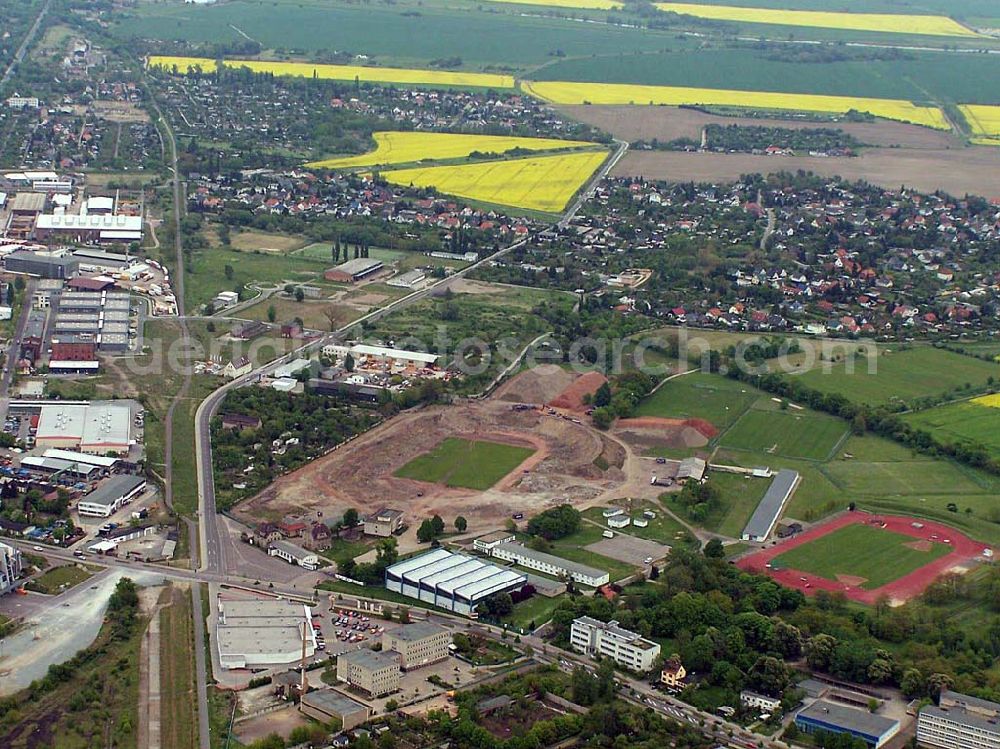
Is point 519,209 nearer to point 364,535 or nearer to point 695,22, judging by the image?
point 364,535

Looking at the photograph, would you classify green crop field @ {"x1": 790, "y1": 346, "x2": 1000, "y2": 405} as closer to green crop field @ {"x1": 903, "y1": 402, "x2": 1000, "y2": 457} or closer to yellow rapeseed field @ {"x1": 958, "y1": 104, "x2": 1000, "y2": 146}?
green crop field @ {"x1": 903, "y1": 402, "x2": 1000, "y2": 457}

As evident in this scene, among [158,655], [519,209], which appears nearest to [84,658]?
[158,655]

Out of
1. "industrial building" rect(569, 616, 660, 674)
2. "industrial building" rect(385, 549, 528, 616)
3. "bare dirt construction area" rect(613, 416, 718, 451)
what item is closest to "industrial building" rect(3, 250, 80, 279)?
"bare dirt construction area" rect(613, 416, 718, 451)

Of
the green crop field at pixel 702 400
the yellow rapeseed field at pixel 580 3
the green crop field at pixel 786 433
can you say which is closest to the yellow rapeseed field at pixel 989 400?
the green crop field at pixel 786 433

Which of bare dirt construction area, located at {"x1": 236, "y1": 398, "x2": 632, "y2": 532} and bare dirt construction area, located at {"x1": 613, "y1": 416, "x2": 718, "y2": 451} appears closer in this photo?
bare dirt construction area, located at {"x1": 236, "y1": 398, "x2": 632, "y2": 532}

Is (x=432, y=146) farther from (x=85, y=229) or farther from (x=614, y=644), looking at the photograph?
(x=614, y=644)

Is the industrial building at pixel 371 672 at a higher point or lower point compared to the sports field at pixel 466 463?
higher

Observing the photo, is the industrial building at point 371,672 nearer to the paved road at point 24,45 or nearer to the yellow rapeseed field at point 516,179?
the yellow rapeseed field at point 516,179
